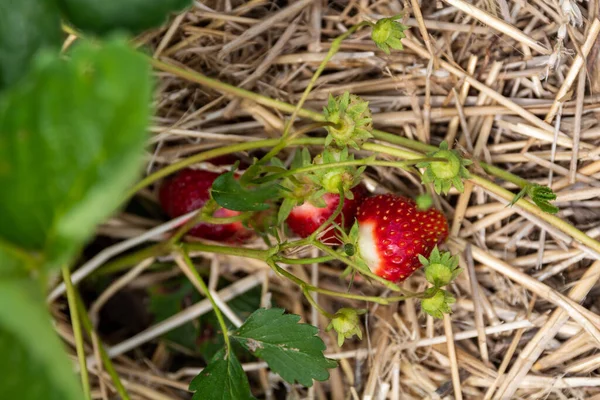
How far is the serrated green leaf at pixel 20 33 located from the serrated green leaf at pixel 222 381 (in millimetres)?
496

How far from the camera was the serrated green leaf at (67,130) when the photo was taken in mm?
465

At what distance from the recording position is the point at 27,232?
50 centimetres

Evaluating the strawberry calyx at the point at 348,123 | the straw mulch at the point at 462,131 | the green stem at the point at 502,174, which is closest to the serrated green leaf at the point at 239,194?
the strawberry calyx at the point at 348,123

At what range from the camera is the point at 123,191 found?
1.59ft

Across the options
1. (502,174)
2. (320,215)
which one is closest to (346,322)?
(320,215)

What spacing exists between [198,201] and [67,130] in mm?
599

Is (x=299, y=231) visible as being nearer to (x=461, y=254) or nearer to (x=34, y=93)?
(x=461, y=254)

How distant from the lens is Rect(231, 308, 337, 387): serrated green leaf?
35.8 inches

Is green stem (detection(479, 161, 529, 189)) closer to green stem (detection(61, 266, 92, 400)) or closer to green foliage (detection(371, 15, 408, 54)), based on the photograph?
green foliage (detection(371, 15, 408, 54))

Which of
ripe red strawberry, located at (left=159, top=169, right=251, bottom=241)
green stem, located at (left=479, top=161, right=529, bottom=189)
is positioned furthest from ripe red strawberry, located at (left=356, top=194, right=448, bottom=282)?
ripe red strawberry, located at (left=159, top=169, right=251, bottom=241)

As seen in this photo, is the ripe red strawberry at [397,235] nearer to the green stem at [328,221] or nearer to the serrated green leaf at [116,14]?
the green stem at [328,221]

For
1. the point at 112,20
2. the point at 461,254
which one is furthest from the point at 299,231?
the point at 112,20

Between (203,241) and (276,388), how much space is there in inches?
11.9

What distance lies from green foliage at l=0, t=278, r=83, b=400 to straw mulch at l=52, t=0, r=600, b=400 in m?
0.55
